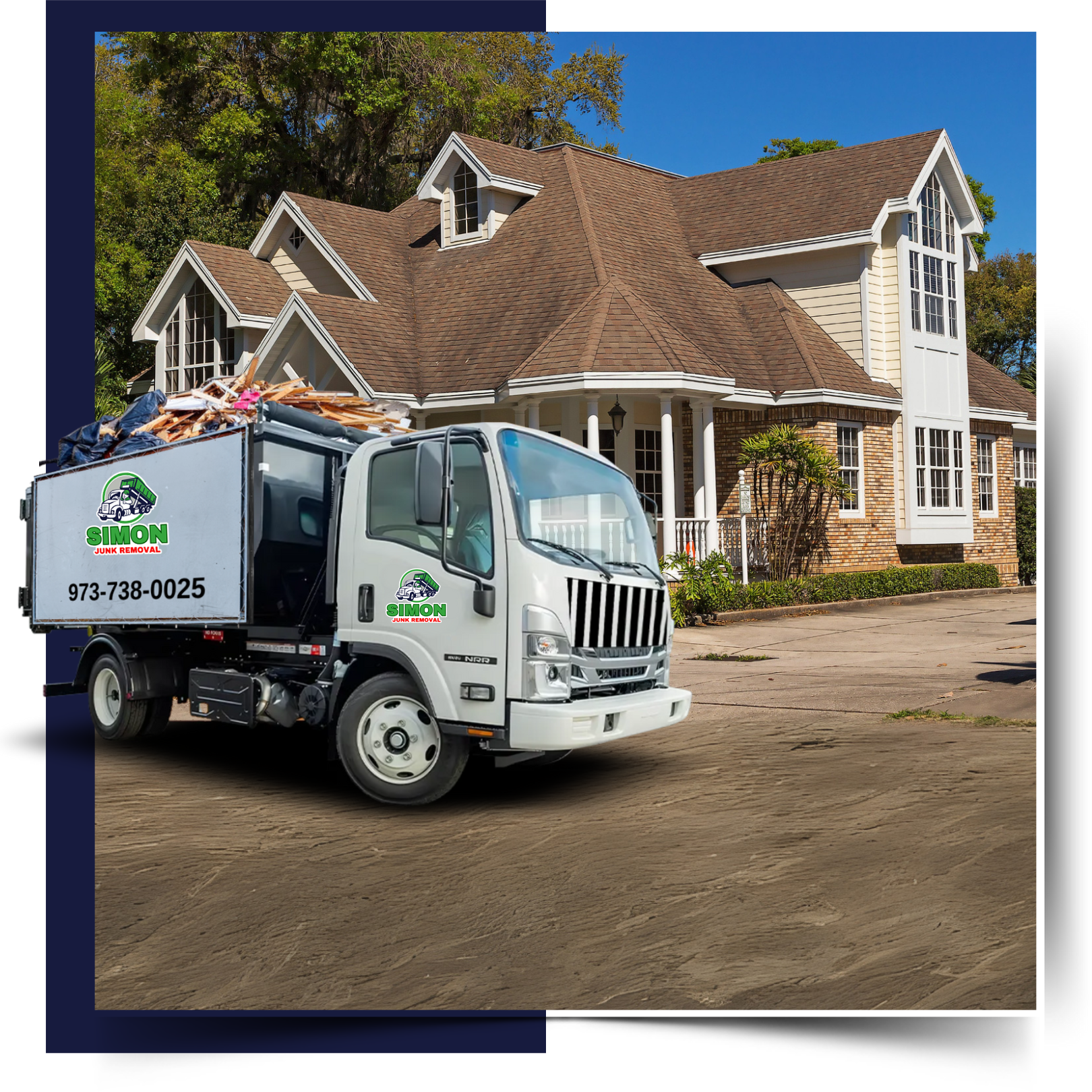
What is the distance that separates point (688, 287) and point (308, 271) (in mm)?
7406

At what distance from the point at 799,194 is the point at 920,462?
219 inches

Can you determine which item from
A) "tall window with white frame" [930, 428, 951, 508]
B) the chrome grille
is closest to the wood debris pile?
the chrome grille

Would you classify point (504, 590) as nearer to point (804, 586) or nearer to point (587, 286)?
point (804, 586)

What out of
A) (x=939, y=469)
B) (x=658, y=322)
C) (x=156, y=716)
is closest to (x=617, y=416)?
(x=658, y=322)

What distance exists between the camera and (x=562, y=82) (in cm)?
2311

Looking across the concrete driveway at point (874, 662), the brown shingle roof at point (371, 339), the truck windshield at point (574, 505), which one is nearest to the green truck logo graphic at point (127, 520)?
the truck windshield at point (574, 505)

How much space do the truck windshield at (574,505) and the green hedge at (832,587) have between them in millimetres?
8888

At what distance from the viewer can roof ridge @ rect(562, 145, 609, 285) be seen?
65.6 ft

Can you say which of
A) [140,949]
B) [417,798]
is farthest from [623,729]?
[140,949]

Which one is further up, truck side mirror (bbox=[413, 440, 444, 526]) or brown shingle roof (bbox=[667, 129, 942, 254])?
brown shingle roof (bbox=[667, 129, 942, 254])

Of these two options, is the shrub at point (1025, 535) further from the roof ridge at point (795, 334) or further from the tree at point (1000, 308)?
the roof ridge at point (795, 334)

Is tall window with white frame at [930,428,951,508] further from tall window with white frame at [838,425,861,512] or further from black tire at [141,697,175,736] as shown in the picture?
black tire at [141,697,175,736]

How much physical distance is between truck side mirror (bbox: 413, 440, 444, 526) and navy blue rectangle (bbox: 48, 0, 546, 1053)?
5.70ft

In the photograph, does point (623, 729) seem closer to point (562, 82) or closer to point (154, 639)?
point (154, 639)
